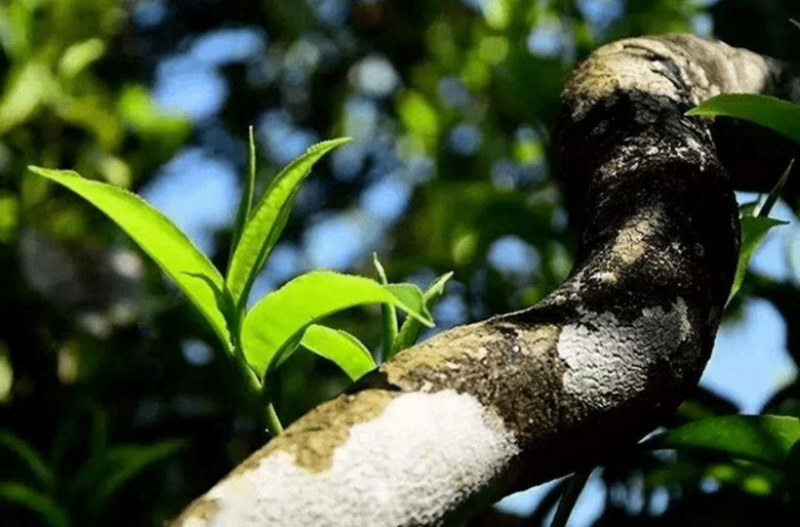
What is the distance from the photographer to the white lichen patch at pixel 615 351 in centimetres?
51

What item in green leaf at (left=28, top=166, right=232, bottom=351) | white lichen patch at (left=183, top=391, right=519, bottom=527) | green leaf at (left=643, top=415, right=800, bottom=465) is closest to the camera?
white lichen patch at (left=183, top=391, right=519, bottom=527)

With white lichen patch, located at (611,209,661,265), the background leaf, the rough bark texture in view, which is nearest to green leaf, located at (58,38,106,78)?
the background leaf

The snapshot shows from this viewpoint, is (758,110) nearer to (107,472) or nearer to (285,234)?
(107,472)

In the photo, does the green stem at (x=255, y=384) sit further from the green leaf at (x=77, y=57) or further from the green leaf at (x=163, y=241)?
the green leaf at (x=77, y=57)

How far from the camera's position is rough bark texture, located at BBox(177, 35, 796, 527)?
1.40 ft

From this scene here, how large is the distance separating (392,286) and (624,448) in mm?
120

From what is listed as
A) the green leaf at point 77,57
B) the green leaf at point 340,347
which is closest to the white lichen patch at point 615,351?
the green leaf at point 340,347

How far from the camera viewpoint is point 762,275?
1.08 m

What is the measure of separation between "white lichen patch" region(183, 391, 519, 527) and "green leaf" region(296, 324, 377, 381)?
0.12m

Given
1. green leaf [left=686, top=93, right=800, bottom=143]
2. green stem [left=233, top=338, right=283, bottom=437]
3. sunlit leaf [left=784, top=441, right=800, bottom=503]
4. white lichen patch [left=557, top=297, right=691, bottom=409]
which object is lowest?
sunlit leaf [left=784, top=441, right=800, bottom=503]

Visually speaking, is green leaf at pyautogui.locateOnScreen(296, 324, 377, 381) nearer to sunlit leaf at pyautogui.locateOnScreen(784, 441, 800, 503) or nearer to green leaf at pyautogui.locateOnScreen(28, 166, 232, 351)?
green leaf at pyautogui.locateOnScreen(28, 166, 232, 351)

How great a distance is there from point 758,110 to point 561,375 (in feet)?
0.71

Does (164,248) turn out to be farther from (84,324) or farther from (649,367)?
(84,324)

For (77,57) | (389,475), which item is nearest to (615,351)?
(389,475)
